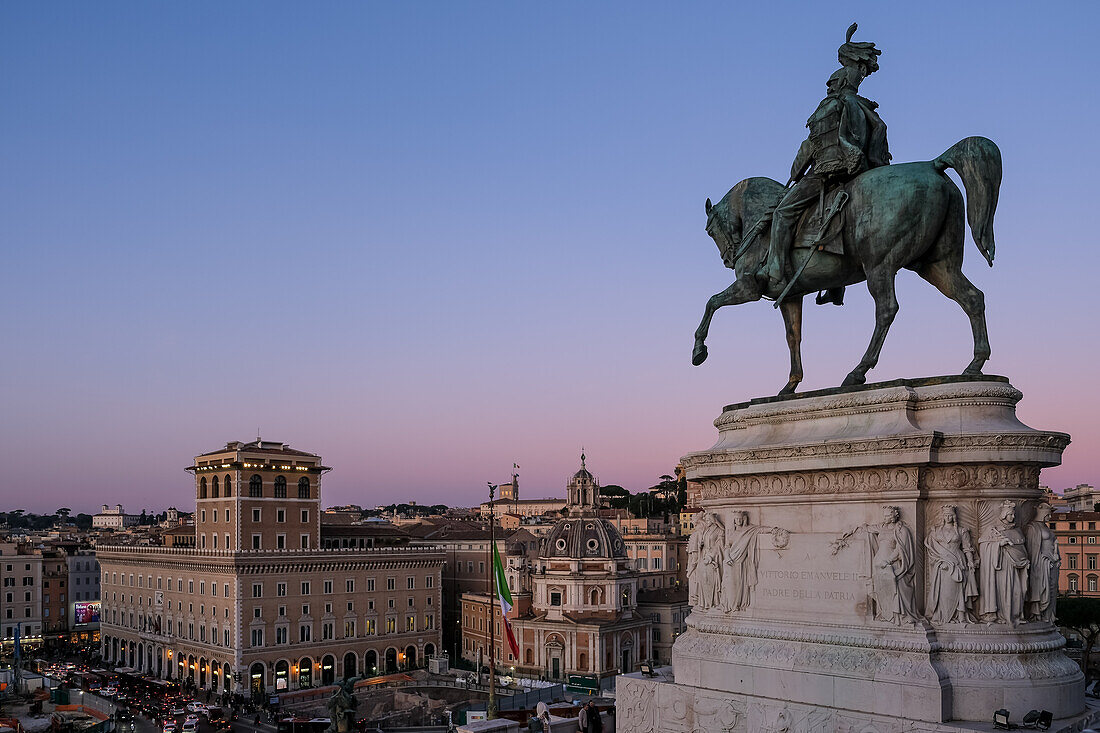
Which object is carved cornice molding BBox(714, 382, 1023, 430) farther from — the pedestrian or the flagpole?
the flagpole

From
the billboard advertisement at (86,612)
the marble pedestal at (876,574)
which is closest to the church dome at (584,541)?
the billboard advertisement at (86,612)

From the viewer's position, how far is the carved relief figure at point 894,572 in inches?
440

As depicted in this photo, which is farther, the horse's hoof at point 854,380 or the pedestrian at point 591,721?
the pedestrian at point 591,721

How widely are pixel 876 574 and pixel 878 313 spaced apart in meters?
3.43

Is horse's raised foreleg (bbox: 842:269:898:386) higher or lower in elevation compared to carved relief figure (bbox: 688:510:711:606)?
higher

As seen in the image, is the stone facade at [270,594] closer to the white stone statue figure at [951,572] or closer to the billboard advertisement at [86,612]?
the billboard advertisement at [86,612]

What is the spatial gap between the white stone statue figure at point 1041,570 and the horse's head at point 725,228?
580 cm

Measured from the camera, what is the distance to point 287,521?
229ft

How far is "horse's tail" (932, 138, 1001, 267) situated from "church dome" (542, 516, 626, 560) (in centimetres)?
6315

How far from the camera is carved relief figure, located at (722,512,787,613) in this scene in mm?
12828

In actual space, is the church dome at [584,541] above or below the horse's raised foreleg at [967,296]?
below

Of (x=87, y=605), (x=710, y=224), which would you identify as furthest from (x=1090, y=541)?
(x=87, y=605)

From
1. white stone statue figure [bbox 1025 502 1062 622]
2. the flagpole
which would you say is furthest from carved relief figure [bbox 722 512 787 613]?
the flagpole

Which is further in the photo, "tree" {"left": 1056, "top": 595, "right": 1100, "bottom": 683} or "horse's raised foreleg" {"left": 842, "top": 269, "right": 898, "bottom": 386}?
"tree" {"left": 1056, "top": 595, "right": 1100, "bottom": 683}
